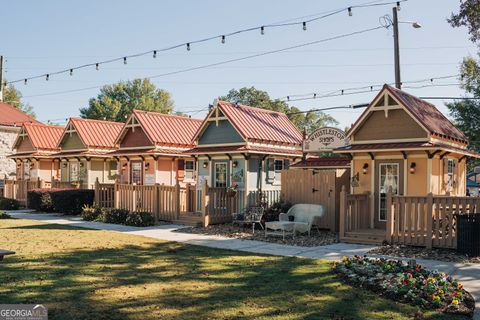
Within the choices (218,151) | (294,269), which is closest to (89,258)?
(294,269)

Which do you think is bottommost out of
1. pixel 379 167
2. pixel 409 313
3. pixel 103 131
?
pixel 409 313

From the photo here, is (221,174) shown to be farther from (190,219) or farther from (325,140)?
(325,140)

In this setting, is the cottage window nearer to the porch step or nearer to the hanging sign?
the porch step

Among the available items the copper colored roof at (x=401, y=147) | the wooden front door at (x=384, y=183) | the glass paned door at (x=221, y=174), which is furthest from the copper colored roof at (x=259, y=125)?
the wooden front door at (x=384, y=183)

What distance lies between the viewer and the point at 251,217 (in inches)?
661

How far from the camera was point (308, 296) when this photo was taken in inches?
298

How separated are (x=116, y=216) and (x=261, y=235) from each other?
7.09 meters

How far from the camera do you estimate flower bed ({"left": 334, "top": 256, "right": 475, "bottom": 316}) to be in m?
7.16

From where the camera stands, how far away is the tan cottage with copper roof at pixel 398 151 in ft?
48.7

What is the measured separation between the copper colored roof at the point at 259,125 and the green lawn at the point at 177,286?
8.57 meters

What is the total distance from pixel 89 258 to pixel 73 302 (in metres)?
3.91

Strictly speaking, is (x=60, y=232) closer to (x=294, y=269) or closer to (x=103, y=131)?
(x=294, y=269)

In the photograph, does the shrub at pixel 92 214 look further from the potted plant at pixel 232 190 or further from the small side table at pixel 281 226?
the small side table at pixel 281 226

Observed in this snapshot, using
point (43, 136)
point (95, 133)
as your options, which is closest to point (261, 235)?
point (95, 133)
